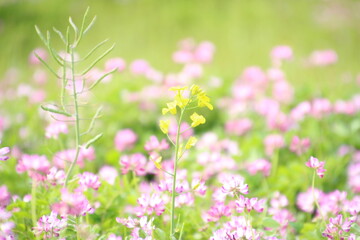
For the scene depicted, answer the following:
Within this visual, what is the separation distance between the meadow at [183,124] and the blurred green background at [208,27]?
0.02 meters

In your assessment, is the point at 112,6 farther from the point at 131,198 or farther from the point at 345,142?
the point at 131,198

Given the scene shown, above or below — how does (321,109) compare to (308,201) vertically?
above

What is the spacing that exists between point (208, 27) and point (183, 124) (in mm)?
3271

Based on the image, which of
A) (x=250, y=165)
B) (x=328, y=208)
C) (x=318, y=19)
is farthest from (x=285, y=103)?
(x=318, y=19)

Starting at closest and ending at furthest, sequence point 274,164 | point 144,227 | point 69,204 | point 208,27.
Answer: point 69,204, point 144,227, point 274,164, point 208,27

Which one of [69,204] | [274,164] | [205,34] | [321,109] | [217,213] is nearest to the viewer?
[69,204]

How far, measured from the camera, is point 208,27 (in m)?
4.54

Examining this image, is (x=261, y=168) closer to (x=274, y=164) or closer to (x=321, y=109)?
(x=274, y=164)

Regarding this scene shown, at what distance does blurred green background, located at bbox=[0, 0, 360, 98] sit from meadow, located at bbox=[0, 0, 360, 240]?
2 cm

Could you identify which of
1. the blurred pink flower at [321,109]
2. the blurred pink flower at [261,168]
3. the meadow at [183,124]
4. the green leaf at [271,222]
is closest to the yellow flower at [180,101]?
the meadow at [183,124]

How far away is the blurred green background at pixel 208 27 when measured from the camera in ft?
12.4

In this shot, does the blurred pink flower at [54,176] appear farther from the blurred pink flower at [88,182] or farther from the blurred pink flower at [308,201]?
the blurred pink flower at [308,201]

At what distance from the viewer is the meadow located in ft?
3.01

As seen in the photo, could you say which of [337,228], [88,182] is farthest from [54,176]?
[337,228]
